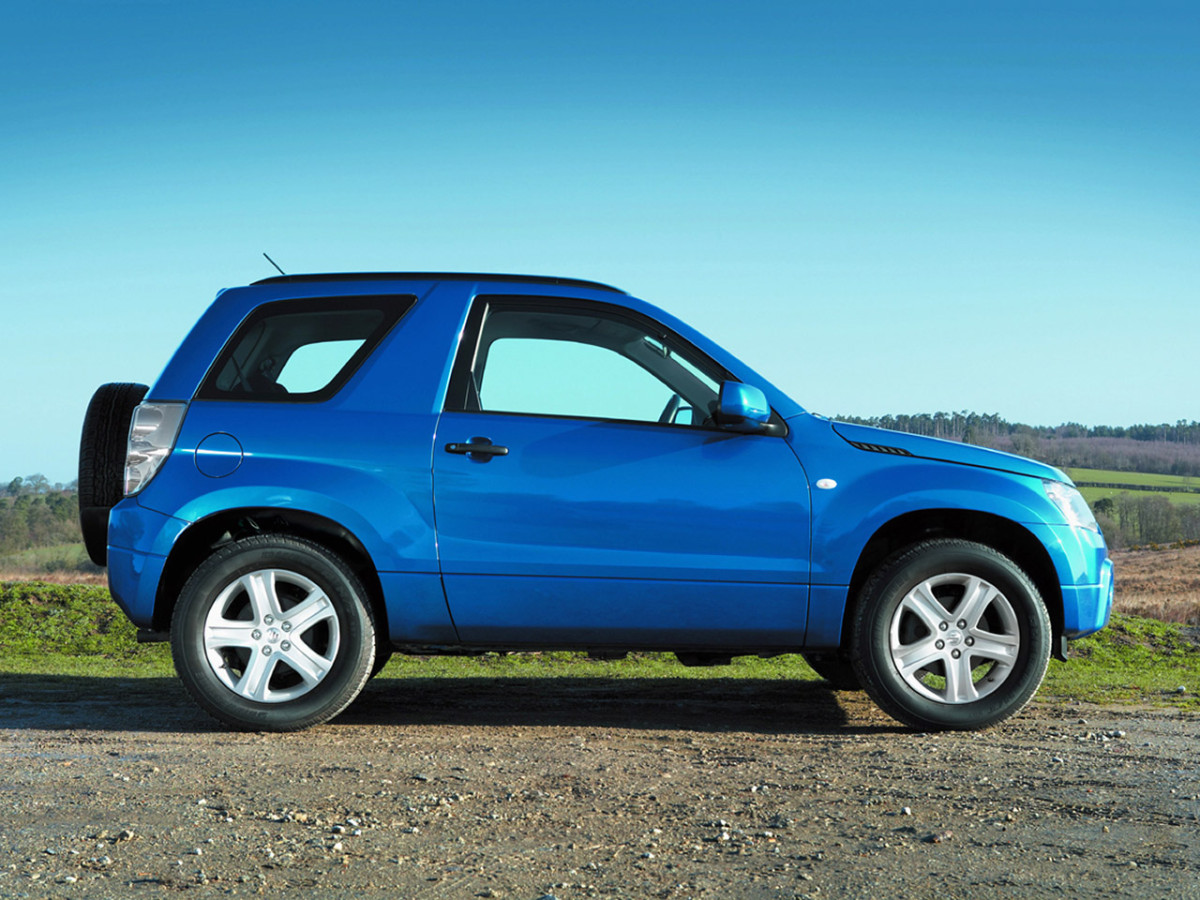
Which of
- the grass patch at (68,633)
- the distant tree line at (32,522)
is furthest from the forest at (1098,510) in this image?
the grass patch at (68,633)

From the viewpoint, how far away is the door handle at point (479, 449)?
5004 mm

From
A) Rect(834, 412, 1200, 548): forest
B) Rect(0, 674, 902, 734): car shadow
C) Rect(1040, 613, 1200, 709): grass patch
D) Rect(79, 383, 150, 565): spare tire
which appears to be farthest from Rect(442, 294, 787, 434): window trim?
Rect(834, 412, 1200, 548): forest

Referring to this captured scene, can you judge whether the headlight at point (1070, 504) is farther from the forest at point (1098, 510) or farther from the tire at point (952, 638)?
the forest at point (1098, 510)

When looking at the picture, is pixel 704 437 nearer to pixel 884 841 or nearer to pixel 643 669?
pixel 884 841

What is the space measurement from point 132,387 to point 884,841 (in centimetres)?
433

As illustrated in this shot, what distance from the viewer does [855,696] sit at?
6410mm

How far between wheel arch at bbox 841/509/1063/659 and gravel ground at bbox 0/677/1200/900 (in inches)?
24.2

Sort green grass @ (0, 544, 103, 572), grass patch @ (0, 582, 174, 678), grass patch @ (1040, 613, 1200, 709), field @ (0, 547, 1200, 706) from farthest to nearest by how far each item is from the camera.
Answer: green grass @ (0, 544, 103, 572), grass patch @ (0, 582, 174, 678), field @ (0, 547, 1200, 706), grass patch @ (1040, 613, 1200, 709)

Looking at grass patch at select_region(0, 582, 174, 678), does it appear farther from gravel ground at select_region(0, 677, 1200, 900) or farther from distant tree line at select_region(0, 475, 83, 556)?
distant tree line at select_region(0, 475, 83, 556)

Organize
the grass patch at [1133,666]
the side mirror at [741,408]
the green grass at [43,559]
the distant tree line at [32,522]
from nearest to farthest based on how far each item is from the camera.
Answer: the side mirror at [741,408] < the grass patch at [1133,666] < the green grass at [43,559] < the distant tree line at [32,522]

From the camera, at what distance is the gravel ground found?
9.84 feet

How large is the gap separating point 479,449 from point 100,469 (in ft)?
6.62

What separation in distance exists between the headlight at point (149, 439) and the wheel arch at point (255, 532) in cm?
33

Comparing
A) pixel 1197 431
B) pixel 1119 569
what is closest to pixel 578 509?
pixel 1119 569
